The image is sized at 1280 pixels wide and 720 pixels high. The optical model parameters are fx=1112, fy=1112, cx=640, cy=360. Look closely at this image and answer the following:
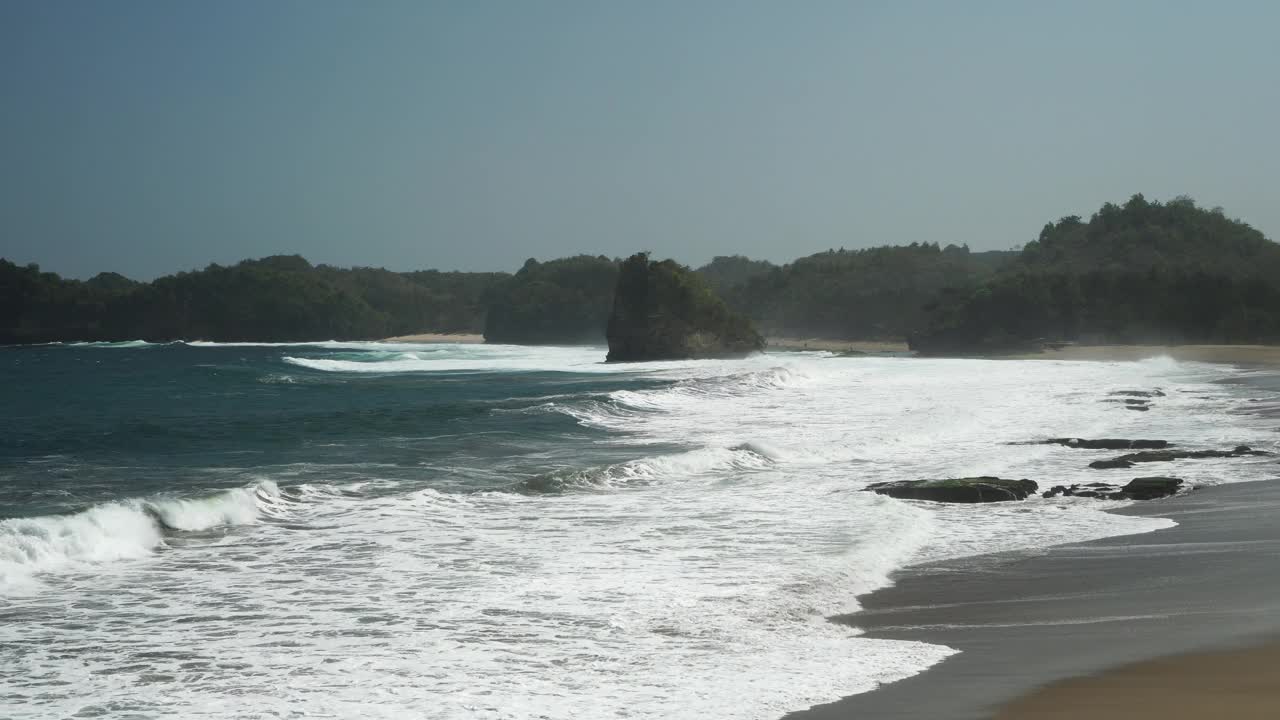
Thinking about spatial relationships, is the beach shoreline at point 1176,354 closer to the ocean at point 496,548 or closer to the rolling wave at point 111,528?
the ocean at point 496,548

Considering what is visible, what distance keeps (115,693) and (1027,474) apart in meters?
13.5

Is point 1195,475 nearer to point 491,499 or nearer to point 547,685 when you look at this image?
point 491,499

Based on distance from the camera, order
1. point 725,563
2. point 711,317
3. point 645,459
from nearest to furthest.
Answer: point 725,563 < point 645,459 < point 711,317

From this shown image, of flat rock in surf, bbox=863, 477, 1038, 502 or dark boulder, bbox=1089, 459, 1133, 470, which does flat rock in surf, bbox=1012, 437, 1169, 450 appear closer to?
dark boulder, bbox=1089, 459, 1133, 470

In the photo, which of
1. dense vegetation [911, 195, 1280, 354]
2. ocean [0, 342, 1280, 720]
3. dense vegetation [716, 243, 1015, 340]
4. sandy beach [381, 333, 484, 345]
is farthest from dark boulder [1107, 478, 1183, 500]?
sandy beach [381, 333, 484, 345]

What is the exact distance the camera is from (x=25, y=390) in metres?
41.3

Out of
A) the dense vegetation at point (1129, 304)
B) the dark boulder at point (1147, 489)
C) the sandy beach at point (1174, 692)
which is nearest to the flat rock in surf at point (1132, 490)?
Result: the dark boulder at point (1147, 489)

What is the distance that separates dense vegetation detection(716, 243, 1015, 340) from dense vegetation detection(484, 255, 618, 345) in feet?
71.7

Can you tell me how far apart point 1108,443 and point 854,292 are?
11803 cm

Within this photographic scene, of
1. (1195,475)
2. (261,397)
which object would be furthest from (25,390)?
(1195,475)

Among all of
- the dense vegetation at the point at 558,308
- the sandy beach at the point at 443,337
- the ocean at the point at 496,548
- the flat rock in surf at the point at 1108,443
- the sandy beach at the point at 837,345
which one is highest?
the dense vegetation at the point at 558,308

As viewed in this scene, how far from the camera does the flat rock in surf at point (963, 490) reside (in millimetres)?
13875

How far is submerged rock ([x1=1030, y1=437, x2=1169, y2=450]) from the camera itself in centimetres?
1923

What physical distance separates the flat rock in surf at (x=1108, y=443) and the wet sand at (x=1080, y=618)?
25.3 feet
